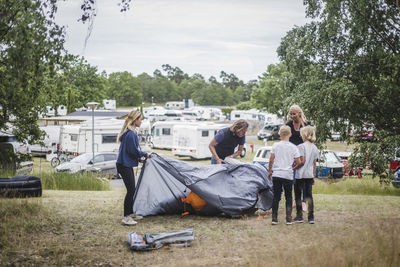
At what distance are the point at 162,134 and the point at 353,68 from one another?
25.3 m

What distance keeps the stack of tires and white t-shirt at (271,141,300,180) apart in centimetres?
459

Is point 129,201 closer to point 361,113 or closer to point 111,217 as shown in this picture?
point 111,217

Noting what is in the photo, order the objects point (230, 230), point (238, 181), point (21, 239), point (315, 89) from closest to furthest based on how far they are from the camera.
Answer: point (21, 239) → point (230, 230) → point (238, 181) → point (315, 89)

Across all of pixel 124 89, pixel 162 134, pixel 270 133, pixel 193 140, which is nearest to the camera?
pixel 193 140

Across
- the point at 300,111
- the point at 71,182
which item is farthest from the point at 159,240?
the point at 71,182

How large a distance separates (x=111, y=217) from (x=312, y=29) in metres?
8.85

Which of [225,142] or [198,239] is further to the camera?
[225,142]

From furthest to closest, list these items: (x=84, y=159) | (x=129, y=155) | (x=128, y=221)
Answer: (x=84, y=159) → (x=129, y=155) → (x=128, y=221)

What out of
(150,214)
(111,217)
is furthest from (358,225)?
(111,217)

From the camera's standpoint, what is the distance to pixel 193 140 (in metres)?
29.6

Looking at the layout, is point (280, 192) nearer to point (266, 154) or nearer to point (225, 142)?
point (225, 142)

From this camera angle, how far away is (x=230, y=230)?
6.43 metres

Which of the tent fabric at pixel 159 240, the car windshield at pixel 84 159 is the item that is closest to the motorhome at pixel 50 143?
the car windshield at pixel 84 159

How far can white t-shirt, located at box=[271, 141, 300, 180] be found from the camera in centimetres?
657
